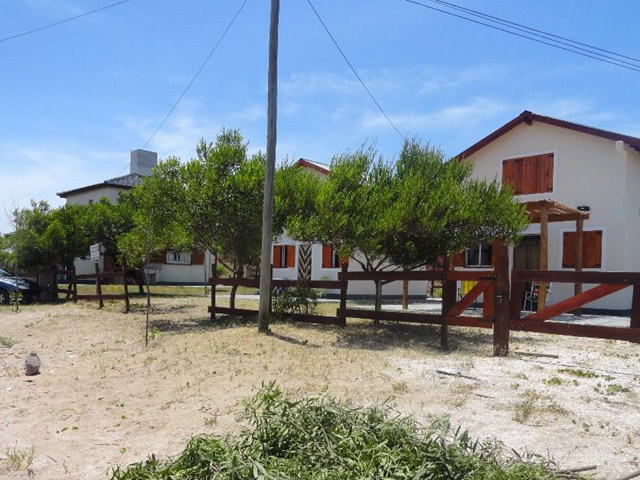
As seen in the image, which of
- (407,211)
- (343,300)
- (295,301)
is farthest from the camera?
(295,301)

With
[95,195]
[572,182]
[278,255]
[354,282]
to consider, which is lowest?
[354,282]

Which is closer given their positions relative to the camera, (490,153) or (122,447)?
(122,447)

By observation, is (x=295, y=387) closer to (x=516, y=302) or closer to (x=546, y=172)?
(x=516, y=302)

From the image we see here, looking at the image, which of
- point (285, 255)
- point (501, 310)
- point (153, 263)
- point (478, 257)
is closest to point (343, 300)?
point (501, 310)

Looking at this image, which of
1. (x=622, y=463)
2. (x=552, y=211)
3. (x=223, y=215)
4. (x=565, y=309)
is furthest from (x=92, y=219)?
(x=622, y=463)

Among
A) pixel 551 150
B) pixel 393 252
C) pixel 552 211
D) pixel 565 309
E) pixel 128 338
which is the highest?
pixel 551 150

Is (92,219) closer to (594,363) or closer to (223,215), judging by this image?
(223,215)

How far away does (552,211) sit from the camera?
54.3 feet

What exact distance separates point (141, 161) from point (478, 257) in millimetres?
26774

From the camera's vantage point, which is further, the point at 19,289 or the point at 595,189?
the point at 19,289

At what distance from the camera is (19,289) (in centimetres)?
2152

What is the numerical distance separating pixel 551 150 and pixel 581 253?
3860mm

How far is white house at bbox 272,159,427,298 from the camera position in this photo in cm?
2481

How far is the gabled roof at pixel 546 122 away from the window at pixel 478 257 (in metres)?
3.38
